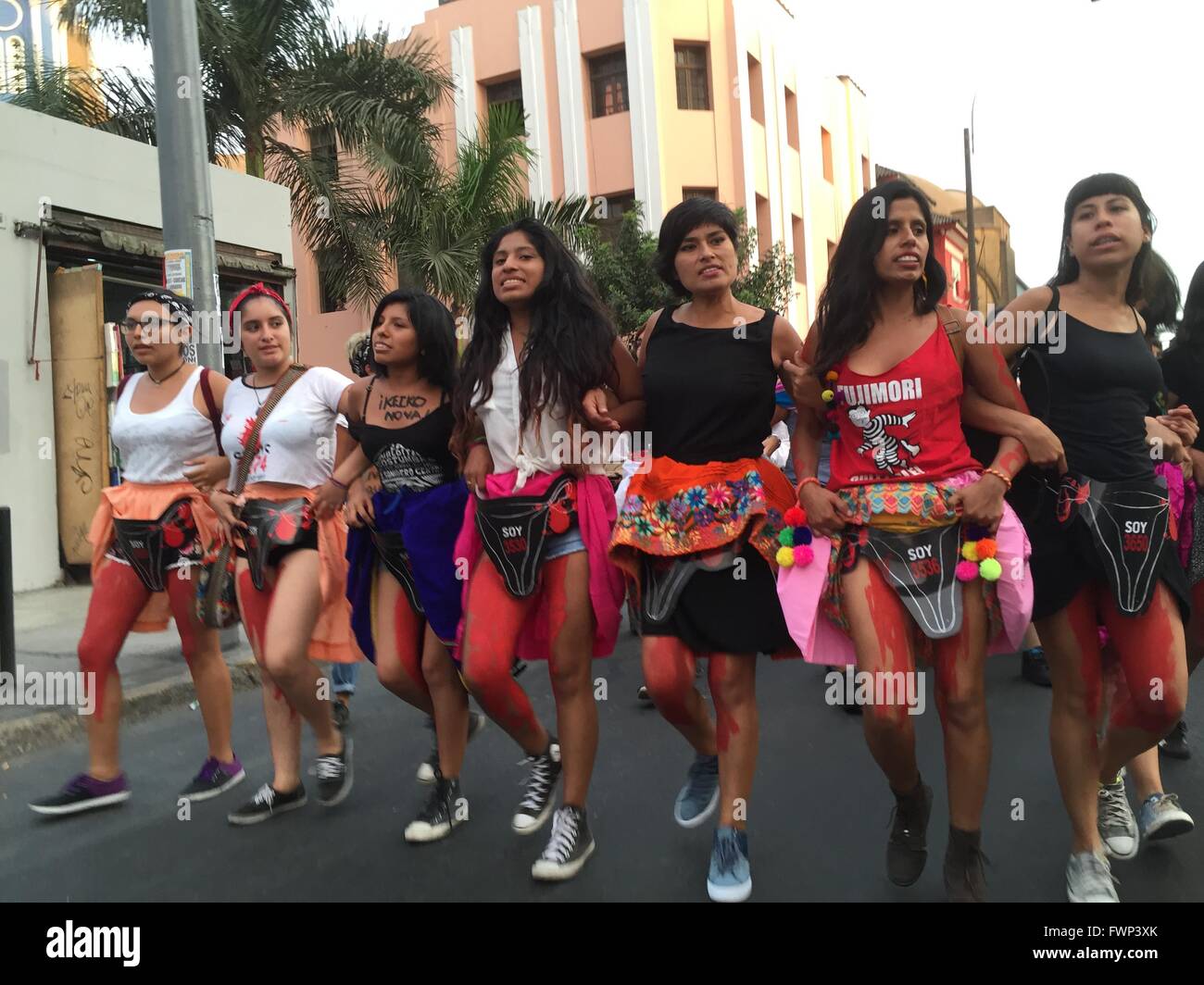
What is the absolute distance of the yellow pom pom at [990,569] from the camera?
275 centimetres

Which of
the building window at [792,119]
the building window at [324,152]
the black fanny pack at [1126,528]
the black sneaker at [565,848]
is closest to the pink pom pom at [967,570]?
the black fanny pack at [1126,528]

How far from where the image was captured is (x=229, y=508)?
12.9 ft

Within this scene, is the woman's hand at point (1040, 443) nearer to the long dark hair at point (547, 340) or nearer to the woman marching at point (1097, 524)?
the woman marching at point (1097, 524)

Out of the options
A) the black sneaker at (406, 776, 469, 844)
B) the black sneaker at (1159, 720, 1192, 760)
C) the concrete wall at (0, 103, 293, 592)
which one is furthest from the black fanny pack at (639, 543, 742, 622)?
the concrete wall at (0, 103, 293, 592)

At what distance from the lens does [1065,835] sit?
3.46 m

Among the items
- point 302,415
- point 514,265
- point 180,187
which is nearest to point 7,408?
point 180,187

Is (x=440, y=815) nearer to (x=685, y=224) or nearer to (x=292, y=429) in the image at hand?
(x=292, y=429)

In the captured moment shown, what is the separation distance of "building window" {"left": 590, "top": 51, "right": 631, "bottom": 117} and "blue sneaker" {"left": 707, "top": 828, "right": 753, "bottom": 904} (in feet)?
67.3

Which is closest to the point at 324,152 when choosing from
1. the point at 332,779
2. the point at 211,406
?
the point at 211,406

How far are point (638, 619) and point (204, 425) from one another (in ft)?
6.71

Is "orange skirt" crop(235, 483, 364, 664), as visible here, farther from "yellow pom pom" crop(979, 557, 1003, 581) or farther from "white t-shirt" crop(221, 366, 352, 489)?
"yellow pom pom" crop(979, 557, 1003, 581)

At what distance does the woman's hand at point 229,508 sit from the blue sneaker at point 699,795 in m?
1.91

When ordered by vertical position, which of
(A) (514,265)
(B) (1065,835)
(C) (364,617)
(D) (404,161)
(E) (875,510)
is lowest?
(B) (1065,835)
